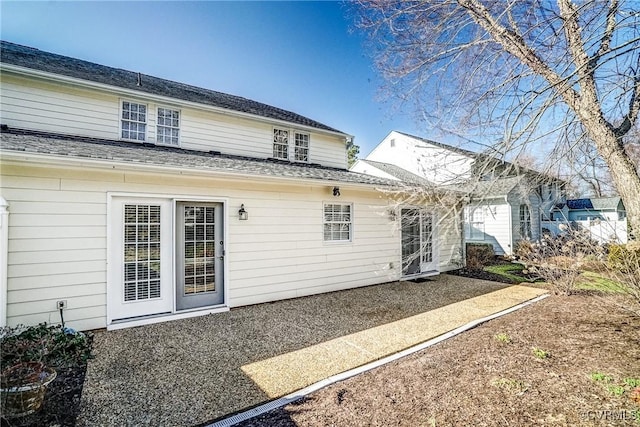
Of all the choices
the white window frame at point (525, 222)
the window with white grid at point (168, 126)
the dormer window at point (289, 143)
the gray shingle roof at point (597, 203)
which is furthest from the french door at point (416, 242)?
the gray shingle roof at point (597, 203)

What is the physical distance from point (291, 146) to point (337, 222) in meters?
3.80

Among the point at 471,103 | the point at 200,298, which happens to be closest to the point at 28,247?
the point at 200,298

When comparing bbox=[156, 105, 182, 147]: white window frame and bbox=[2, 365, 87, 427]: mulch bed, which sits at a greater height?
bbox=[156, 105, 182, 147]: white window frame

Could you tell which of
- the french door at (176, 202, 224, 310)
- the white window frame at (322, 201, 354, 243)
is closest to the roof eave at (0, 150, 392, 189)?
the french door at (176, 202, 224, 310)

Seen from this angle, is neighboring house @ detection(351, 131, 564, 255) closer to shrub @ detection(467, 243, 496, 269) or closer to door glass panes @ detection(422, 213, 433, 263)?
shrub @ detection(467, 243, 496, 269)

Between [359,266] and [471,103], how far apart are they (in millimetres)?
5005

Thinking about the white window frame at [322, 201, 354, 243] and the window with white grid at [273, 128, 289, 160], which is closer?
the white window frame at [322, 201, 354, 243]

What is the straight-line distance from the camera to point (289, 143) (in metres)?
10.4

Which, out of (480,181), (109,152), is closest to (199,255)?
(109,152)

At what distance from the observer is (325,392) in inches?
127

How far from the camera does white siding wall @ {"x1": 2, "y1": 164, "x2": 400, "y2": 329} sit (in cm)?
450

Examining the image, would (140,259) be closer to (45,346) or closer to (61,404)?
(45,346)

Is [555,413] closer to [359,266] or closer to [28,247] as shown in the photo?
[359,266]

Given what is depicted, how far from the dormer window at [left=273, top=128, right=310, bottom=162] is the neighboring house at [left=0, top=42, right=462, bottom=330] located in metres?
0.05
